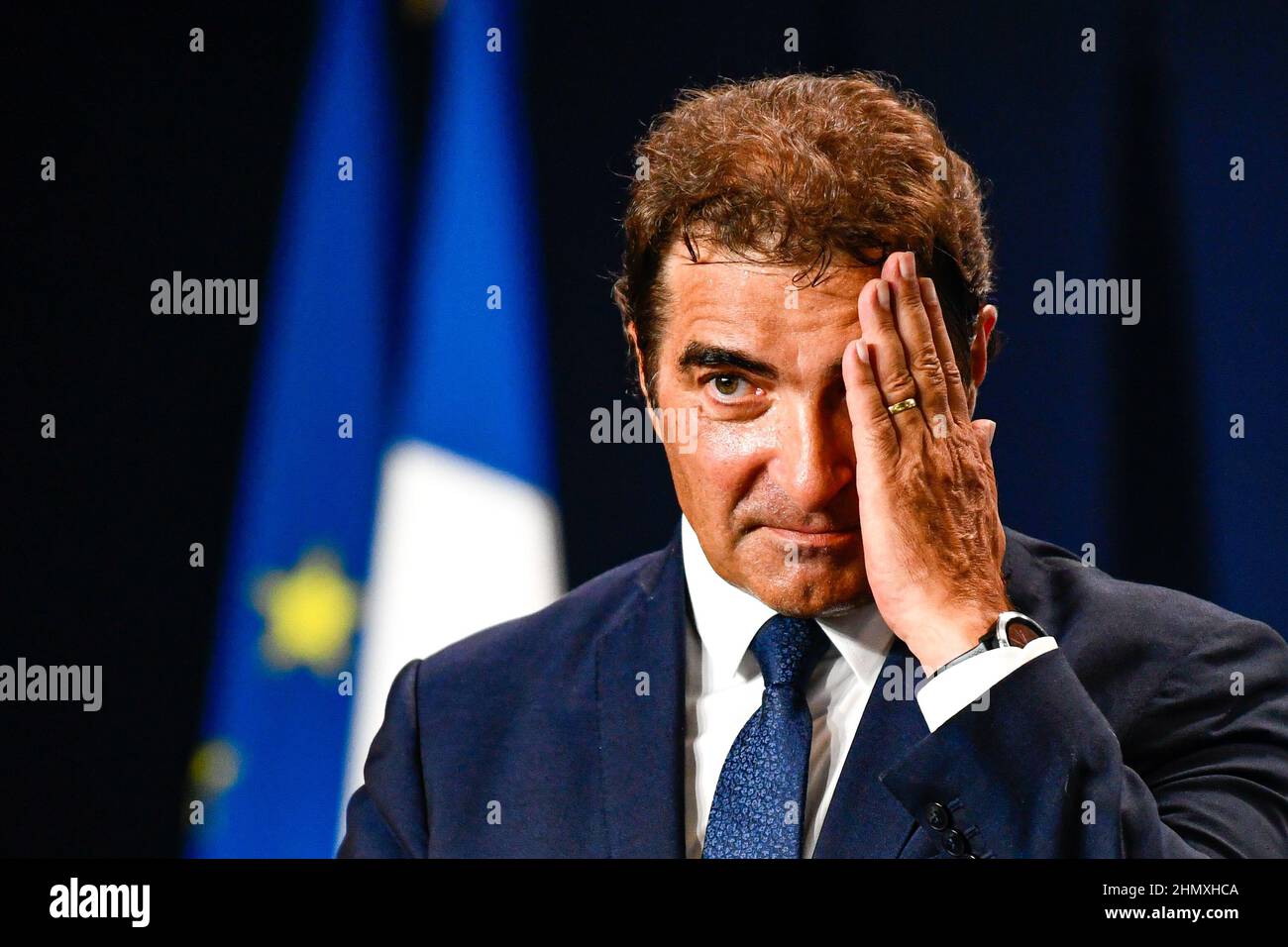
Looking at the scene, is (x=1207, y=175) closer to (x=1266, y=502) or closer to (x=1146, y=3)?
(x=1146, y=3)

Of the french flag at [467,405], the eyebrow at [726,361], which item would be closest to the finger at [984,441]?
the eyebrow at [726,361]

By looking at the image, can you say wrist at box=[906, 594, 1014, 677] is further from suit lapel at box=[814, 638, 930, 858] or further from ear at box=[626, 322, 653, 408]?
ear at box=[626, 322, 653, 408]

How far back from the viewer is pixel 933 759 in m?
1.77

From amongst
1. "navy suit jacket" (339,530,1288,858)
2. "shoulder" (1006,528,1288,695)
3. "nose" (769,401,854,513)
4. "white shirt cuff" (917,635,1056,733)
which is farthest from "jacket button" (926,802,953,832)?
"nose" (769,401,854,513)

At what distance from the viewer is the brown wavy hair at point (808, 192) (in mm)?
1943

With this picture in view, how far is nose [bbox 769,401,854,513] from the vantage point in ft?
6.35

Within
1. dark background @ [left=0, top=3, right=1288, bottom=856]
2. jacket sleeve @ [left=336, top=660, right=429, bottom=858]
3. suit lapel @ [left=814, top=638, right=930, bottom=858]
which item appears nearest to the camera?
suit lapel @ [left=814, top=638, right=930, bottom=858]

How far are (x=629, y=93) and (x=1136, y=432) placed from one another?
1.07 m

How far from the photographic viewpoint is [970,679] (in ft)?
5.86

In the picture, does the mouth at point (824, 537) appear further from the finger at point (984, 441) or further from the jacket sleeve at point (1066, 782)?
the jacket sleeve at point (1066, 782)

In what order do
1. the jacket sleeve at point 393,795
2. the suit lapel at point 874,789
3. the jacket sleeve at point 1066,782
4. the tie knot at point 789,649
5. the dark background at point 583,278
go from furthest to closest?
the dark background at point 583,278 → the jacket sleeve at point 393,795 → the tie knot at point 789,649 → the suit lapel at point 874,789 → the jacket sleeve at point 1066,782
